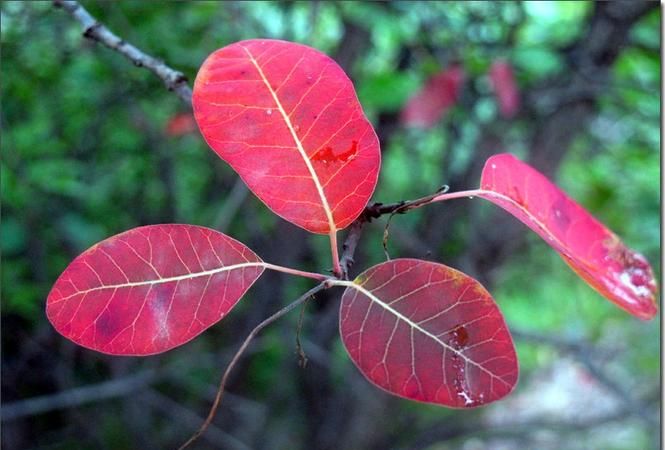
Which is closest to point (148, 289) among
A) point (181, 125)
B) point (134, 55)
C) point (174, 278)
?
point (174, 278)

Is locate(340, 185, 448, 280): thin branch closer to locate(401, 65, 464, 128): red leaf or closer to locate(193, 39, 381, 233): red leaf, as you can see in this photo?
locate(193, 39, 381, 233): red leaf

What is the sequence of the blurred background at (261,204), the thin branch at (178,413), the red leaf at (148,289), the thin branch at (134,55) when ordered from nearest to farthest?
1. the red leaf at (148,289)
2. the thin branch at (134,55)
3. the blurred background at (261,204)
4. the thin branch at (178,413)

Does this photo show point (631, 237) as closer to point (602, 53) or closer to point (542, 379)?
point (602, 53)

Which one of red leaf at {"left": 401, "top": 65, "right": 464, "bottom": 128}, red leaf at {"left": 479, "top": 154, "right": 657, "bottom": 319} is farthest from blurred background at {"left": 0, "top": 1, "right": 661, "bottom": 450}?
red leaf at {"left": 479, "top": 154, "right": 657, "bottom": 319}

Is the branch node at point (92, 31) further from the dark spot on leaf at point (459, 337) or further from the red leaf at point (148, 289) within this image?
the dark spot on leaf at point (459, 337)

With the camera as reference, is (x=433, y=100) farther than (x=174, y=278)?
Yes

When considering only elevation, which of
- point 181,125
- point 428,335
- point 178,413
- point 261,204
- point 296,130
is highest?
point 296,130

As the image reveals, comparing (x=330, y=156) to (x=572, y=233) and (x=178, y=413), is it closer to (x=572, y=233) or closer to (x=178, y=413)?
(x=572, y=233)

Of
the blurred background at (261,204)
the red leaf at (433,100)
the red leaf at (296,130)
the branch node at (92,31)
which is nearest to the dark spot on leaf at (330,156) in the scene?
the red leaf at (296,130)
